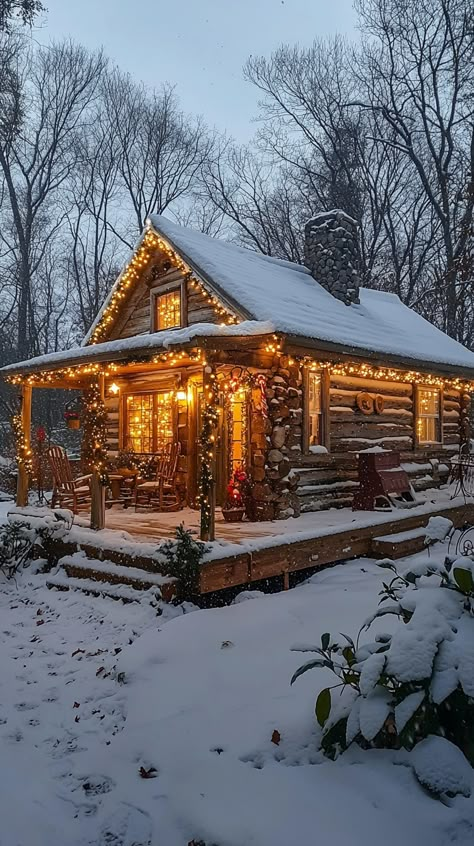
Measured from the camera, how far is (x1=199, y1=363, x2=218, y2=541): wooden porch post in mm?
6871

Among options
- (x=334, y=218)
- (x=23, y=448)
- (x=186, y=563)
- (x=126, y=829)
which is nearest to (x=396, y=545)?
(x=186, y=563)

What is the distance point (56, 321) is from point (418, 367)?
2215 centimetres

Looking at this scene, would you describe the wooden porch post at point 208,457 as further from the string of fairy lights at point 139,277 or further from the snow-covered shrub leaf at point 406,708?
the snow-covered shrub leaf at point 406,708

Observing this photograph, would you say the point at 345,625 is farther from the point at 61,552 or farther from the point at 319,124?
the point at 319,124

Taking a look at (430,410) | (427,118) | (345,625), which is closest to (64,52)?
(427,118)

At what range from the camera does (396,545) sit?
336 inches

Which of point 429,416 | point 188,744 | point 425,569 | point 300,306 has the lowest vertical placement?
point 188,744

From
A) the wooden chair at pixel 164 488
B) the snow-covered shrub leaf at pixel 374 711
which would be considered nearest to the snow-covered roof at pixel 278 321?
the wooden chair at pixel 164 488

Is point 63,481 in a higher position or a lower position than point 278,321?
lower

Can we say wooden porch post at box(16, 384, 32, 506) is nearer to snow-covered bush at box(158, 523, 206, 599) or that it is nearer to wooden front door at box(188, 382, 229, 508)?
wooden front door at box(188, 382, 229, 508)

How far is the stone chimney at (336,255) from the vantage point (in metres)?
12.7

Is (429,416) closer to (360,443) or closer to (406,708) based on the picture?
(360,443)

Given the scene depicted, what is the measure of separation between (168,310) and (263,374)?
3.21 m

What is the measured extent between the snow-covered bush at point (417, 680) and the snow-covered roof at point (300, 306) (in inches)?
204
